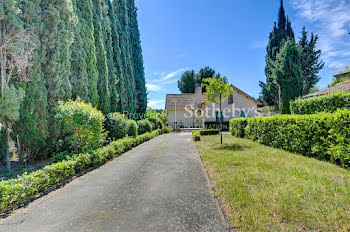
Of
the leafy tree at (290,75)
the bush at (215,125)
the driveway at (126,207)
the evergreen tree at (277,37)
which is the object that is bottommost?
the driveway at (126,207)

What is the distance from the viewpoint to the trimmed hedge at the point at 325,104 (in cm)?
884

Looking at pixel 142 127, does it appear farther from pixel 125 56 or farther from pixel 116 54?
pixel 125 56

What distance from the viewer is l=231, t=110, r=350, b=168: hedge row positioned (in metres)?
5.73

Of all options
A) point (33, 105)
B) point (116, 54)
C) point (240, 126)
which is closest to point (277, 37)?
point (240, 126)

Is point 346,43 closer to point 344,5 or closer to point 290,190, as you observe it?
point 344,5

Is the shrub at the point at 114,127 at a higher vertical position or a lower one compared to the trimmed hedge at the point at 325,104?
lower

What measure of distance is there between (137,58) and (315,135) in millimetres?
22034

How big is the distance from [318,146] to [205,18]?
11.0 meters

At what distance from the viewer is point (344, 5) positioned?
35.4ft

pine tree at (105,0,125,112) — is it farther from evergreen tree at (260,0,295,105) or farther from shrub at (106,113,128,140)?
evergreen tree at (260,0,295,105)

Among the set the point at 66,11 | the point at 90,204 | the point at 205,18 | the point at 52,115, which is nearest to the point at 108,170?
the point at 90,204

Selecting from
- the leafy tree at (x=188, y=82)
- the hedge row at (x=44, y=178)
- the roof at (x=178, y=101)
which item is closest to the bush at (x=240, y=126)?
the hedge row at (x=44, y=178)

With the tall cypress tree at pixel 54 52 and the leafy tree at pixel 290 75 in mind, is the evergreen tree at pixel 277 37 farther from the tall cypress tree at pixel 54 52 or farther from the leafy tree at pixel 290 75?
the tall cypress tree at pixel 54 52

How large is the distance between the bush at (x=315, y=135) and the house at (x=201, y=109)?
51.7 feet
